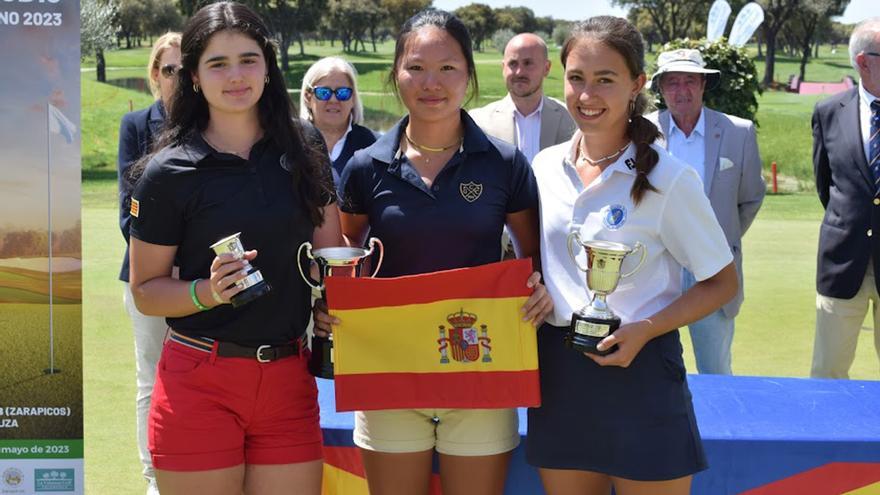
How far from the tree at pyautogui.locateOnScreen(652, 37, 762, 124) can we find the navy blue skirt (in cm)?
570

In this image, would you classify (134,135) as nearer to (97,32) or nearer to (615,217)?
(615,217)

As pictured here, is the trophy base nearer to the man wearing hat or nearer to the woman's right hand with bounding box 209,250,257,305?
the woman's right hand with bounding box 209,250,257,305

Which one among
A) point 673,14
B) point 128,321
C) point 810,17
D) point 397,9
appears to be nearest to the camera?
point 128,321

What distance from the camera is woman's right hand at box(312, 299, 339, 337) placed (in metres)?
2.92

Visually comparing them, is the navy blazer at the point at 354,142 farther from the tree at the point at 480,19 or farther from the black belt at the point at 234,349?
the tree at the point at 480,19

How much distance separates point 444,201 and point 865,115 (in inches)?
135

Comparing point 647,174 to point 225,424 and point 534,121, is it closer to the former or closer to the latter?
point 225,424

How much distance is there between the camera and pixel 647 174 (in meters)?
2.66

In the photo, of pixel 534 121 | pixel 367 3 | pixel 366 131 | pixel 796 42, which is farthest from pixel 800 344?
pixel 796 42

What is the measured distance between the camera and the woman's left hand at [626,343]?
2635 mm

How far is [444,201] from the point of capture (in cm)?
286

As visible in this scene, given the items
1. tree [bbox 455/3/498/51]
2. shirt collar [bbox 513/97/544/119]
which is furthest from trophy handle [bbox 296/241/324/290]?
tree [bbox 455/3/498/51]

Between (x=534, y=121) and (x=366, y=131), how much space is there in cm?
107

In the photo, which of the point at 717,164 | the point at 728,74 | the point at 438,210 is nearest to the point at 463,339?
the point at 438,210
